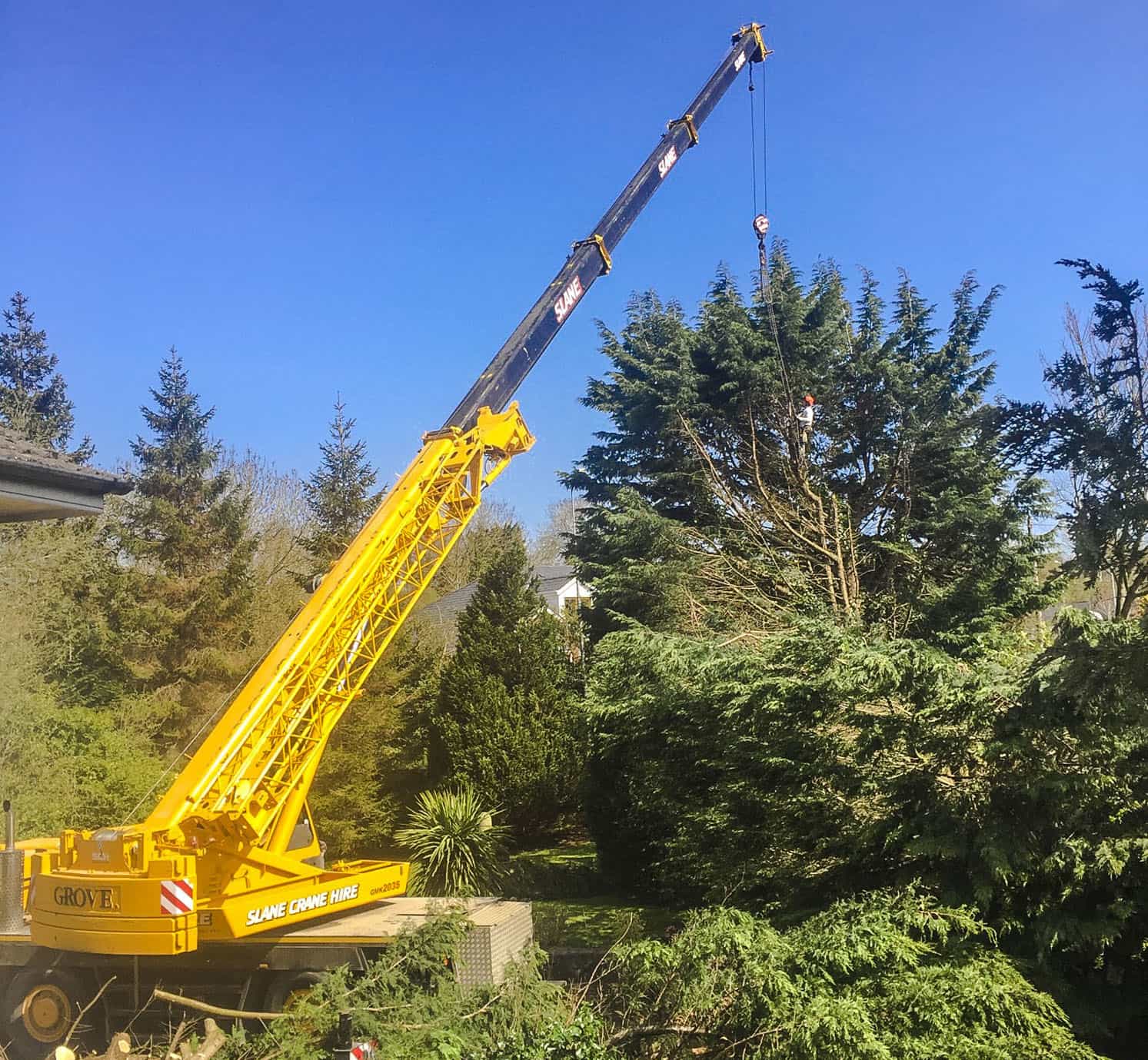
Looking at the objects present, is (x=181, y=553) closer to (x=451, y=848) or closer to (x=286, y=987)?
(x=451, y=848)

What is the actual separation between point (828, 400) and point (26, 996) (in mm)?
14120

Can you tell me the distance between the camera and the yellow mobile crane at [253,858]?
24.6 ft

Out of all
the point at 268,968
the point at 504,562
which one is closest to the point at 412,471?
the point at 268,968

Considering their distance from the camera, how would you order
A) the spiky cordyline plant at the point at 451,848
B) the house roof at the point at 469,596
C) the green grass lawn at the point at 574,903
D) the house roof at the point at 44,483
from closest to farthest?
1. the house roof at the point at 44,483
2. the green grass lawn at the point at 574,903
3. the spiky cordyline plant at the point at 451,848
4. the house roof at the point at 469,596

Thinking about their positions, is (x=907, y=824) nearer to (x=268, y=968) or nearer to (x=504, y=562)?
(x=268, y=968)

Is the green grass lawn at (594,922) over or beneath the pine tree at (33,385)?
beneath

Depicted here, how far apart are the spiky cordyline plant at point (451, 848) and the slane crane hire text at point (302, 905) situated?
4378 millimetres

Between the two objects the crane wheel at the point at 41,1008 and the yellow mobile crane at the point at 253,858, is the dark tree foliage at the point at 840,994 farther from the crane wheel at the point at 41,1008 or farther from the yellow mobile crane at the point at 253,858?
the crane wheel at the point at 41,1008

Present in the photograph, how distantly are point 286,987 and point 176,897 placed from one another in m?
1.35

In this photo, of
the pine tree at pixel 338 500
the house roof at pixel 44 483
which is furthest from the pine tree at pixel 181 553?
the house roof at pixel 44 483

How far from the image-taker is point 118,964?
27.5ft

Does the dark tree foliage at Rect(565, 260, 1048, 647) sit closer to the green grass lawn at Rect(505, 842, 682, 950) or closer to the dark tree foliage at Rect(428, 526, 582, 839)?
the dark tree foliage at Rect(428, 526, 582, 839)

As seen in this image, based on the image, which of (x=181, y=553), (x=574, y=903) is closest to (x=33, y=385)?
(x=181, y=553)

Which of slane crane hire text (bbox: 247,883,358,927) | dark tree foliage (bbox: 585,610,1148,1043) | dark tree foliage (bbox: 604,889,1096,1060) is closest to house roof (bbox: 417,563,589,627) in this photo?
dark tree foliage (bbox: 585,610,1148,1043)
